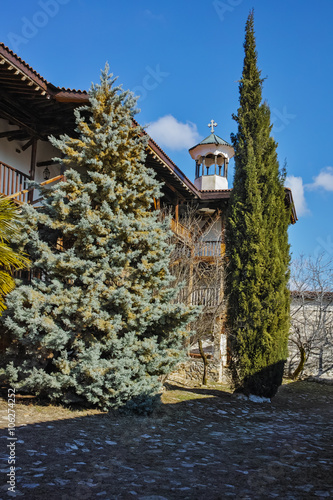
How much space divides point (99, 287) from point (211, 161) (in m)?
15.5

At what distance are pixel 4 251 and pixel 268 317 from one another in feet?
23.4

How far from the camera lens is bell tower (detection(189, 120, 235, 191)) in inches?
827

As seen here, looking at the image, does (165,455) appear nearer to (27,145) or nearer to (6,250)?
(6,250)

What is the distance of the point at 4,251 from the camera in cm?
650

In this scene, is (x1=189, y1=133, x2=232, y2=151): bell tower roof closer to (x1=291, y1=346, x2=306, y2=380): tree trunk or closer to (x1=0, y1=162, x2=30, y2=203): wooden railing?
(x1=291, y1=346, x2=306, y2=380): tree trunk

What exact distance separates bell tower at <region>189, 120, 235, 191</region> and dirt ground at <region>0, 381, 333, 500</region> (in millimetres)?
13618

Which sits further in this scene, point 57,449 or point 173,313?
point 173,313

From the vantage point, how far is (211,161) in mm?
21562

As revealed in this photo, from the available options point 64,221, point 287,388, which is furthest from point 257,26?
point 287,388

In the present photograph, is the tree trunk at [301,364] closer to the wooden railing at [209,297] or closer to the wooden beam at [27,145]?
the wooden railing at [209,297]

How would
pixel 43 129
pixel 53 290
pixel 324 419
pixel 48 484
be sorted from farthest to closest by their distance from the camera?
pixel 43 129 → pixel 324 419 → pixel 53 290 → pixel 48 484

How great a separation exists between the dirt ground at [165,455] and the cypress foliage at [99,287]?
1.98 ft

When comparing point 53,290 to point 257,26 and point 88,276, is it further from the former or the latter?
point 257,26

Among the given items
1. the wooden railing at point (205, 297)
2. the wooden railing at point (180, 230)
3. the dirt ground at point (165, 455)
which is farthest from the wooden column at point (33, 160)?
the dirt ground at point (165, 455)
